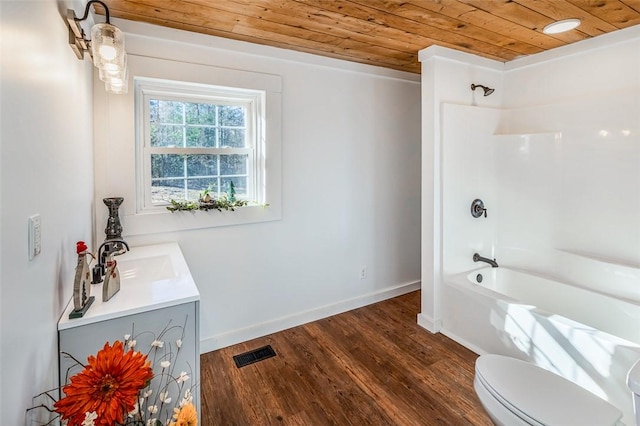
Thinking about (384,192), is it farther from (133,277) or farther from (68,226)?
(68,226)

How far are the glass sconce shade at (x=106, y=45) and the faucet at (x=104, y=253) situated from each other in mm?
872

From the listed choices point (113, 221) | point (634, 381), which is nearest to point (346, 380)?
point (634, 381)

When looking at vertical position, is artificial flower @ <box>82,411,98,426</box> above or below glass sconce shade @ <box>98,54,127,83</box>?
below

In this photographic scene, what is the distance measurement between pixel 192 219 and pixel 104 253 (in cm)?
69

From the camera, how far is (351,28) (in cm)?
226

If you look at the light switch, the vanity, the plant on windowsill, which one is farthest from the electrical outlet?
the light switch

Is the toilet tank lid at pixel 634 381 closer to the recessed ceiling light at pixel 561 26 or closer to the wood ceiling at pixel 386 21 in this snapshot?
the wood ceiling at pixel 386 21

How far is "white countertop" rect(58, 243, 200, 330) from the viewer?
4.16 feet

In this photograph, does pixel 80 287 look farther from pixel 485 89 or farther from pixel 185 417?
pixel 485 89

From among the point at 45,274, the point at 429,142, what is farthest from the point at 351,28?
the point at 45,274

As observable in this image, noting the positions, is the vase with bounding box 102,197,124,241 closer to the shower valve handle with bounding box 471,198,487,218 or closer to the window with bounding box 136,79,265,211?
the window with bounding box 136,79,265,211

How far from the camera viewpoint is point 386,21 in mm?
2158

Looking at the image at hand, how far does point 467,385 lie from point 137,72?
2.84 metres

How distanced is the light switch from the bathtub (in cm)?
244
